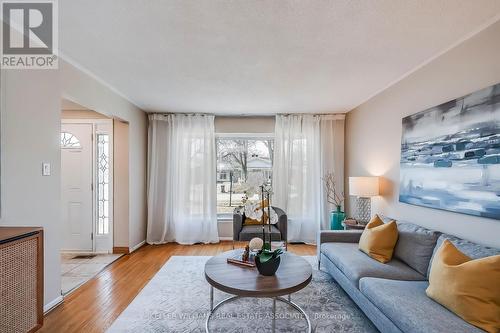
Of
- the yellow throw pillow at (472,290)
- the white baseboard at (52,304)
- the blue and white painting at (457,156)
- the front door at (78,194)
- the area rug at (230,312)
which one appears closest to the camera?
the yellow throw pillow at (472,290)

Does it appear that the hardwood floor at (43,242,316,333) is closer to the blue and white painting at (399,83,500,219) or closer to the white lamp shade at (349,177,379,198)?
the white lamp shade at (349,177,379,198)

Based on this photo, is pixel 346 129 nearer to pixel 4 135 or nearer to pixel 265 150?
pixel 265 150

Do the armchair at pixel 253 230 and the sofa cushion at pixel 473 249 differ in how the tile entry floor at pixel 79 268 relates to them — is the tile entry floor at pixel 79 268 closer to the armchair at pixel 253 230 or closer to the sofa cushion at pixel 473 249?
the armchair at pixel 253 230

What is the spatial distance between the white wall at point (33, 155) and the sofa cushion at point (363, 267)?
2.86 meters

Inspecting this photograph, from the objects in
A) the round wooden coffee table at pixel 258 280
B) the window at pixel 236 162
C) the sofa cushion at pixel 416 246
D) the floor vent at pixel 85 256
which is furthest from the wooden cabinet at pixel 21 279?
the window at pixel 236 162

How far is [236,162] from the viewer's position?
536cm

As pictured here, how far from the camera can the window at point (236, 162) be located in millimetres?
5328

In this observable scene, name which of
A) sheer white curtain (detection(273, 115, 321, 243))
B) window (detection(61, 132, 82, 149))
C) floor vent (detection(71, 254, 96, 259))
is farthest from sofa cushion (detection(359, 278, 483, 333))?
window (detection(61, 132, 82, 149))

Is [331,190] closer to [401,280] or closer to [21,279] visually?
[401,280]

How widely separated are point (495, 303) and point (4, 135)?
3.56 metres

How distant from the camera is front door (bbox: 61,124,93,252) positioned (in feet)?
14.2

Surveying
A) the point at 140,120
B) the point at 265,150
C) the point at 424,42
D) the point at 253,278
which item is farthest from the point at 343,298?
the point at 140,120

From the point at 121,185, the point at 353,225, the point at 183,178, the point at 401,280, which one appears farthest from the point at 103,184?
the point at 401,280

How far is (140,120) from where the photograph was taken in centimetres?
477
